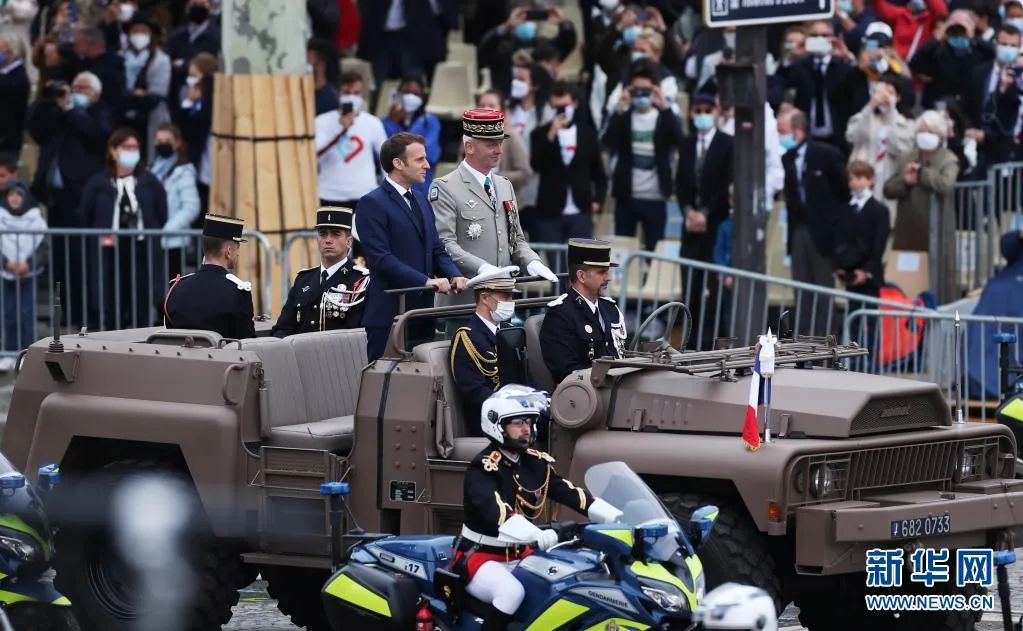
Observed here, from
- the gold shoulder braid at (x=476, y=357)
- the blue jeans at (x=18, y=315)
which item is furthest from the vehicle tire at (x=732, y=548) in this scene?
the blue jeans at (x=18, y=315)

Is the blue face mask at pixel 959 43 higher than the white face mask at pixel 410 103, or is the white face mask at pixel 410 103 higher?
the blue face mask at pixel 959 43

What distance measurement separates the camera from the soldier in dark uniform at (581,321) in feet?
38.0

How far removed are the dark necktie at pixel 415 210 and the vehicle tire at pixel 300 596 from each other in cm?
191

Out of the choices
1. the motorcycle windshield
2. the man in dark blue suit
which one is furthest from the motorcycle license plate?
the man in dark blue suit

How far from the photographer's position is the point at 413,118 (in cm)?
2103

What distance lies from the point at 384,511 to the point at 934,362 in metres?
6.00

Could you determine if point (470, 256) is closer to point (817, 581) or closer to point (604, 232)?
point (817, 581)

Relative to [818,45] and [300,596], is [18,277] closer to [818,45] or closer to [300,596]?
[300,596]

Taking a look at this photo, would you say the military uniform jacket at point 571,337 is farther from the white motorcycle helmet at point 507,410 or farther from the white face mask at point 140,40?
the white face mask at point 140,40

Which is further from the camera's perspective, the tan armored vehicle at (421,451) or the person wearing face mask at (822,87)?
the person wearing face mask at (822,87)

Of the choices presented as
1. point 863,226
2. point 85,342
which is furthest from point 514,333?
point 863,226

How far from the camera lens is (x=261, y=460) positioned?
38.3 ft

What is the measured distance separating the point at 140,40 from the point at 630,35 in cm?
466

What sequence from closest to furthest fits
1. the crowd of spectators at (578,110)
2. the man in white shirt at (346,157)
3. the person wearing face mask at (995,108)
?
the crowd of spectators at (578,110) < the man in white shirt at (346,157) < the person wearing face mask at (995,108)
